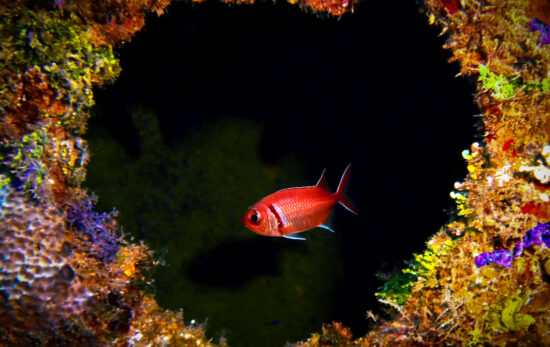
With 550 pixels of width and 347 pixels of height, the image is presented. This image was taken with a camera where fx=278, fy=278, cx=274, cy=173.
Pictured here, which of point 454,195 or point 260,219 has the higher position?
point 260,219

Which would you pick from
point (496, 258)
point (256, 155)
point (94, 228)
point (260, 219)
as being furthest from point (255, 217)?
point (256, 155)

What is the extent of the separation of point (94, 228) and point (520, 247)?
352cm

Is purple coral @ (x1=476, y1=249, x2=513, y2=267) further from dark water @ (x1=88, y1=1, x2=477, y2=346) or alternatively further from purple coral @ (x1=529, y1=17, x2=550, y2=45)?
dark water @ (x1=88, y1=1, x2=477, y2=346)

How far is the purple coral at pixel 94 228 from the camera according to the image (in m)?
2.39

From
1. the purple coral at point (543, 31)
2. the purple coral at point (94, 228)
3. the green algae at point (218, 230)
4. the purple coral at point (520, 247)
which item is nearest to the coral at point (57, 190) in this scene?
the purple coral at point (94, 228)

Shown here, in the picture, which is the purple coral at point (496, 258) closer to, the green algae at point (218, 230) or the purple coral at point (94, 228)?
the purple coral at point (94, 228)

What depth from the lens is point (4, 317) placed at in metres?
2.09

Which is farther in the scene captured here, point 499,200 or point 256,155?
point 256,155

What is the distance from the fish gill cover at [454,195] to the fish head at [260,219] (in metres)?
1.30

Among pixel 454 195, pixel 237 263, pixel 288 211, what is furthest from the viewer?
pixel 237 263

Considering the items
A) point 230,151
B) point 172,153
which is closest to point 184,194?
point 172,153

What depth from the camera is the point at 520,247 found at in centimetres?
219

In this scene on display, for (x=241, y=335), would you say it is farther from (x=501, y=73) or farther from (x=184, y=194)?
(x=501, y=73)

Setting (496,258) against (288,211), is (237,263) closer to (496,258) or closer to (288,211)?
(288,211)
